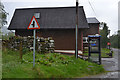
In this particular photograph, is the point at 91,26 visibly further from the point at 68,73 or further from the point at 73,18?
the point at 68,73

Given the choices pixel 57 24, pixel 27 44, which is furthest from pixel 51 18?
pixel 27 44

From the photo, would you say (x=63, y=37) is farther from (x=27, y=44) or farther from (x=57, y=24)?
(x=27, y=44)

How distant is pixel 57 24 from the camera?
2231 centimetres

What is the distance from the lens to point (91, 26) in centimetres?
3431

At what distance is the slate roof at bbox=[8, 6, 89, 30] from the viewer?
22094mm

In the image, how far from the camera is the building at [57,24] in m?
22.1

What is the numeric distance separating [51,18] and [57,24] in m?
1.70

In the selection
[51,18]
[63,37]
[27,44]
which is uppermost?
[51,18]

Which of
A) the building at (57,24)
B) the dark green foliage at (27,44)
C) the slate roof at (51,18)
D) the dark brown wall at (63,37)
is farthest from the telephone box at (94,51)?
the dark brown wall at (63,37)

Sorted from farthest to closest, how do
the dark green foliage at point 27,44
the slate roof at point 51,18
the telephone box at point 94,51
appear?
the slate roof at point 51,18 → the dark green foliage at point 27,44 → the telephone box at point 94,51

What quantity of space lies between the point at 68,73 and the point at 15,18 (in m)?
19.4

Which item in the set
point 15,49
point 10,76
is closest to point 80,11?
point 15,49

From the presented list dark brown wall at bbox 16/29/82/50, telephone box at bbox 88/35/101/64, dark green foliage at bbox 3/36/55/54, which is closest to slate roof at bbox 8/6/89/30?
dark brown wall at bbox 16/29/82/50

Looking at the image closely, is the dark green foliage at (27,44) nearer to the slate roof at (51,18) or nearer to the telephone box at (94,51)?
the telephone box at (94,51)
